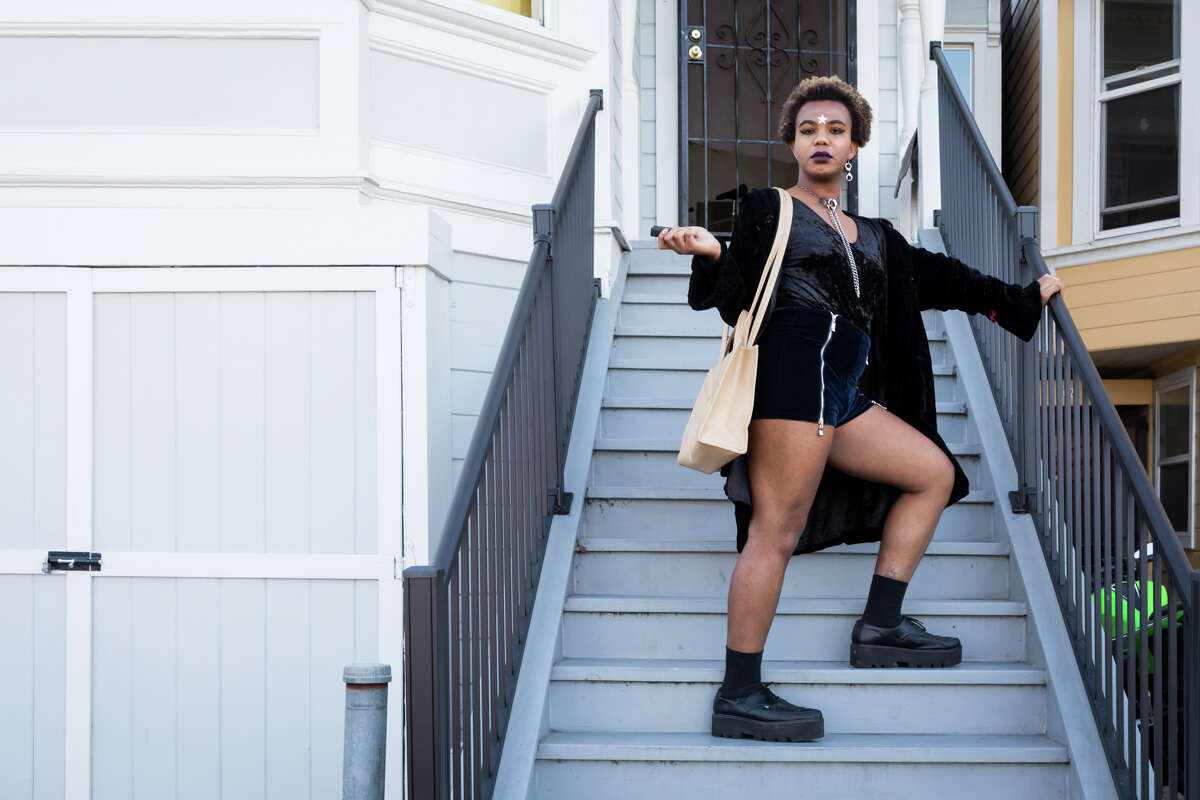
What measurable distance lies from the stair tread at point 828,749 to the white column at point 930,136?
2921 millimetres

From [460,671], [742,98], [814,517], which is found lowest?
[460,671]

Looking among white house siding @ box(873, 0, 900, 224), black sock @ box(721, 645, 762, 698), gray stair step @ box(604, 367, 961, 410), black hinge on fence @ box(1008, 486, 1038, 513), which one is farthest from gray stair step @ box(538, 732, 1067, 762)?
white house siding @ box(873, 0, 900, 224)

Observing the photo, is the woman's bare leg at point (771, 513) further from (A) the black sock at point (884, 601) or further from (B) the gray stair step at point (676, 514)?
(B) the gray stair step at point (676, 514)

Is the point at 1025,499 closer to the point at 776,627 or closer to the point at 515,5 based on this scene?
the point at 776,627

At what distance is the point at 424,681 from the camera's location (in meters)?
2.57

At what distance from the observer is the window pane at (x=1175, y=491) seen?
8672 mm

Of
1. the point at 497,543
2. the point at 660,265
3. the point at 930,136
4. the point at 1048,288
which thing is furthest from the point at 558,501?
the point at 930,136

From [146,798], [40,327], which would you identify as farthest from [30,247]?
[146,798]

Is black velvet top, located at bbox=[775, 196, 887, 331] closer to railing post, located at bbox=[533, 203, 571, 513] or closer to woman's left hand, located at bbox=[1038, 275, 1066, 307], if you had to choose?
woman's left hand, located at bbox=[1038, 275, 1066, 307]

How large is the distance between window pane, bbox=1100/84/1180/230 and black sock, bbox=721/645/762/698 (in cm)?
595

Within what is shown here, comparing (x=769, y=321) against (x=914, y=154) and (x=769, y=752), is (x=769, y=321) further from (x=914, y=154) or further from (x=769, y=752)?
(x=914, y=154)

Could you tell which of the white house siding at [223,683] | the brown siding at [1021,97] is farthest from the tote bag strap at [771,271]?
the brown siding at [1021,97]

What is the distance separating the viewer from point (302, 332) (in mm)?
3887

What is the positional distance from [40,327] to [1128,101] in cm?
694
